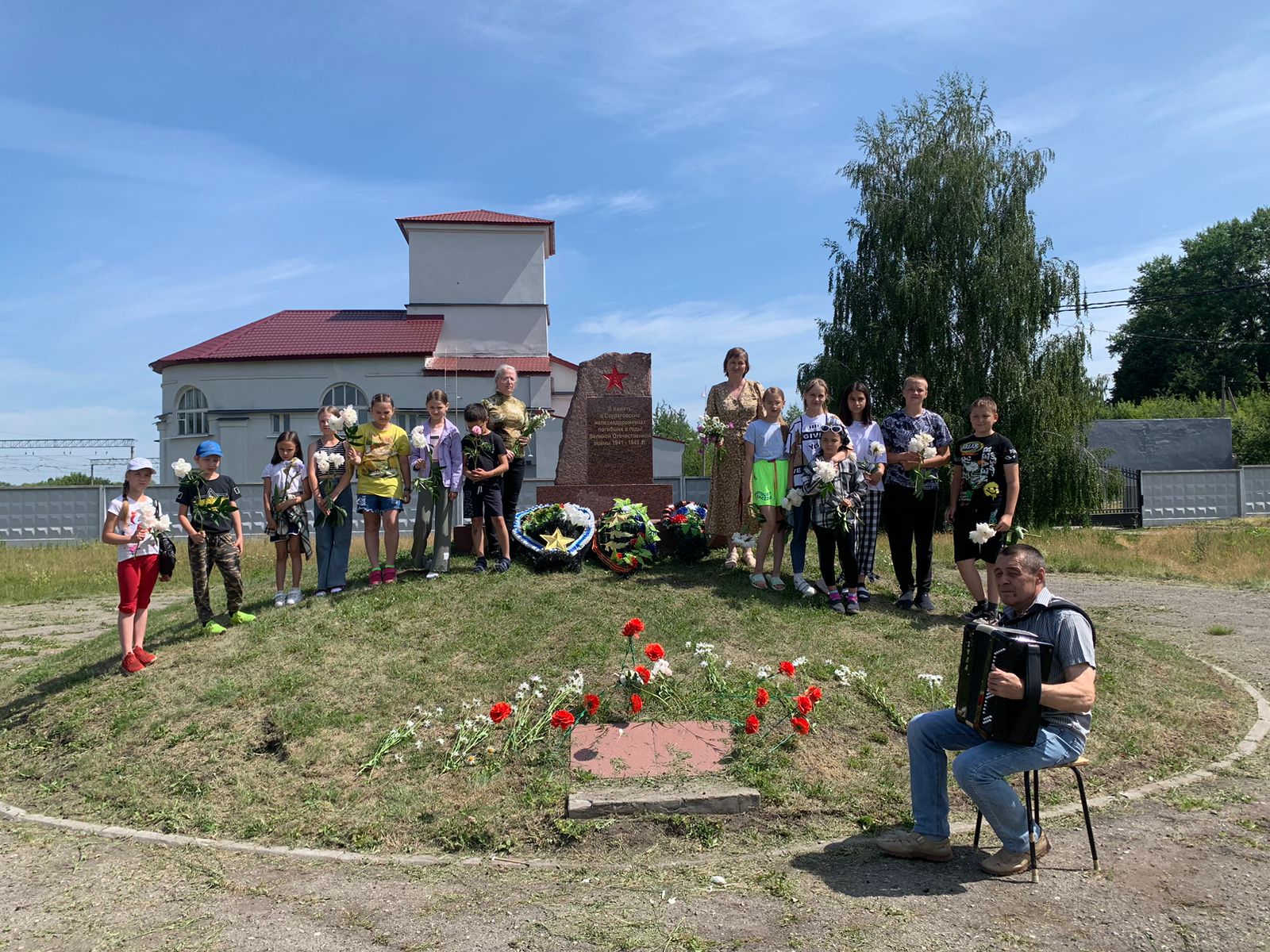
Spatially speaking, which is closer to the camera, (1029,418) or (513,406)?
(513,406)

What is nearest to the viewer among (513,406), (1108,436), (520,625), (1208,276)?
(520,625)

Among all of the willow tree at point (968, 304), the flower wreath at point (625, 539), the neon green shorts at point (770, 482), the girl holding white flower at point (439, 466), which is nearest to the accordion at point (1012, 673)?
the neon green shorts at point (770, 482)

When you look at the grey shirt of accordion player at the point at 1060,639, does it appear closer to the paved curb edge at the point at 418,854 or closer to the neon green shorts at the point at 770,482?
the paved curb edge at the point at 418,854

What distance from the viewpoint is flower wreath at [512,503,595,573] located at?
9.13 m

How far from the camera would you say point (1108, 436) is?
38750 mm

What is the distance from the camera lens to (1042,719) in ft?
13.9

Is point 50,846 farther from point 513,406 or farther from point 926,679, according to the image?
point 513,406

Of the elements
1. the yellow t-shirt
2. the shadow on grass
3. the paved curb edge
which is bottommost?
the paved curb edge

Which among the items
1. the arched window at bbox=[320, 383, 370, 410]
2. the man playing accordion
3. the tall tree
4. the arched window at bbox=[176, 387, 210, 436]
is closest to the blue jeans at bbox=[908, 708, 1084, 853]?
the man playing accordion

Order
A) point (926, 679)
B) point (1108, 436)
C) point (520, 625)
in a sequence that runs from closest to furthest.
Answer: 1. point (926, 679)
2. point (520, 625)
3. point (1108, 436)

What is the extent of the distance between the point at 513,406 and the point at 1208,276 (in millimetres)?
63549

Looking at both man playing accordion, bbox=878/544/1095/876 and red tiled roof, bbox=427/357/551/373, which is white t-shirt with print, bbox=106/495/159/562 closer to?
man playing accordion, bbox=878/544/1095/876

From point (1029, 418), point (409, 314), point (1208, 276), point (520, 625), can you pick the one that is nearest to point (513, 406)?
point (520, 625)

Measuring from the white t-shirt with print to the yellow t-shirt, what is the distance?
1.81 m
